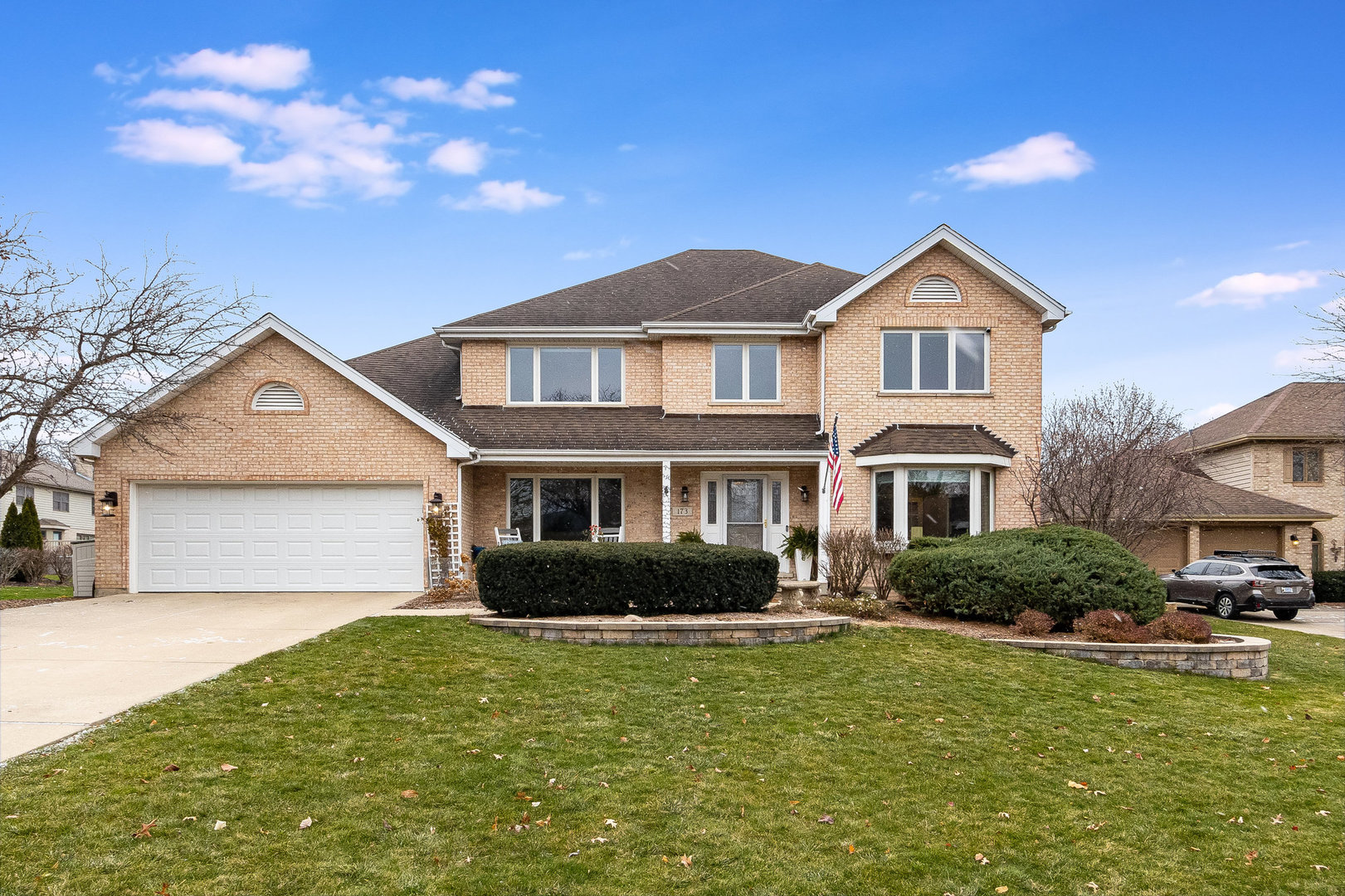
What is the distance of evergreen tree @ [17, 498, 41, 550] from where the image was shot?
27584mm

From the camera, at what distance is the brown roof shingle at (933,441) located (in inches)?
635

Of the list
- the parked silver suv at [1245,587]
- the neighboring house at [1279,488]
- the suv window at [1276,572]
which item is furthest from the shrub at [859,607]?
the neighboring house at [1279,488]

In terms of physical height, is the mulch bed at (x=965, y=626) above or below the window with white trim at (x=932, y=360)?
below

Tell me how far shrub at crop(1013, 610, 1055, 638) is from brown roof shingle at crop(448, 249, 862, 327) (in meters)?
8.82

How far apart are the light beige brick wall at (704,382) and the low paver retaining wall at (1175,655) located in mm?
8476

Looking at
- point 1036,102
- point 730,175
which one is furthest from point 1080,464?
point 730,175

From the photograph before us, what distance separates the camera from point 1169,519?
2528 centimetres

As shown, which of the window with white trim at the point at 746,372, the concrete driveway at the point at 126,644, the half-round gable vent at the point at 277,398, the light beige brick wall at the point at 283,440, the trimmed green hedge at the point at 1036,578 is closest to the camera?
the concrete driveway at the point at 126,644

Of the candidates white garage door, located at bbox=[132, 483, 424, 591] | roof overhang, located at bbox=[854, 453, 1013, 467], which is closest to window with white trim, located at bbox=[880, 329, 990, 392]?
roof overhang, located at bbox=[854, 453, 1013, 467]

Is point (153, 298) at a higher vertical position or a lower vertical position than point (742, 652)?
higher

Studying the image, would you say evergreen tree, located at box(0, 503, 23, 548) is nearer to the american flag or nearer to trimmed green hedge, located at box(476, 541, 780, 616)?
trimmed green hedge, located at box(476, 541, 780, 616)

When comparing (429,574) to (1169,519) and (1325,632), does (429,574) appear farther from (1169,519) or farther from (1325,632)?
(1169,519)

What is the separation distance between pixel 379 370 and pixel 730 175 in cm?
1055

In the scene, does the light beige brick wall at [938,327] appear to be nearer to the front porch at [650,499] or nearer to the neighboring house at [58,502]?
the front porch at [650,499]
